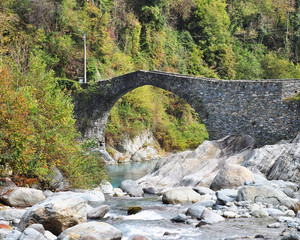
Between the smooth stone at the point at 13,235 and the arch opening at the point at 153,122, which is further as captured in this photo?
the arch opening at the point at 153,122

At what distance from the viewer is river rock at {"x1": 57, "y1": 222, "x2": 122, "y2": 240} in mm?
6445

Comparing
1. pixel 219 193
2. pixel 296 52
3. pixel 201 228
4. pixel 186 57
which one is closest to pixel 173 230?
pixel 201 228

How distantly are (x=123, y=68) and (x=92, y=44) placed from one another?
291 cm

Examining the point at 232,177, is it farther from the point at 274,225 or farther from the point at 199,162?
the point at 199,162

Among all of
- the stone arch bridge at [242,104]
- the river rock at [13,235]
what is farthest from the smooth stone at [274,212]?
the stone arch bridge at [242,104]

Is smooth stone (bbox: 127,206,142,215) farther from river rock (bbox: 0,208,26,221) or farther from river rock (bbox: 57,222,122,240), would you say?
river rock (bbox: 57,222,122,240)

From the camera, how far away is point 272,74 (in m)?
39.9

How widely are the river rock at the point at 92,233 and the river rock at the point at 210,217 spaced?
2.03 m

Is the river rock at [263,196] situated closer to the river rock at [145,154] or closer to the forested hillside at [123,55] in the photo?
the forested hillside at [123,55]

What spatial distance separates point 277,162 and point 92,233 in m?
8.28

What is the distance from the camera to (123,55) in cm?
3095

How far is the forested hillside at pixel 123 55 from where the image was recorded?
37.3 feet

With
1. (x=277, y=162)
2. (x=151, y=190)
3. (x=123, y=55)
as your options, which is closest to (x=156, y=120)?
(x=123, y=55)

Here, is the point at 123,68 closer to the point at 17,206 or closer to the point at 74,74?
the point at 74,74
